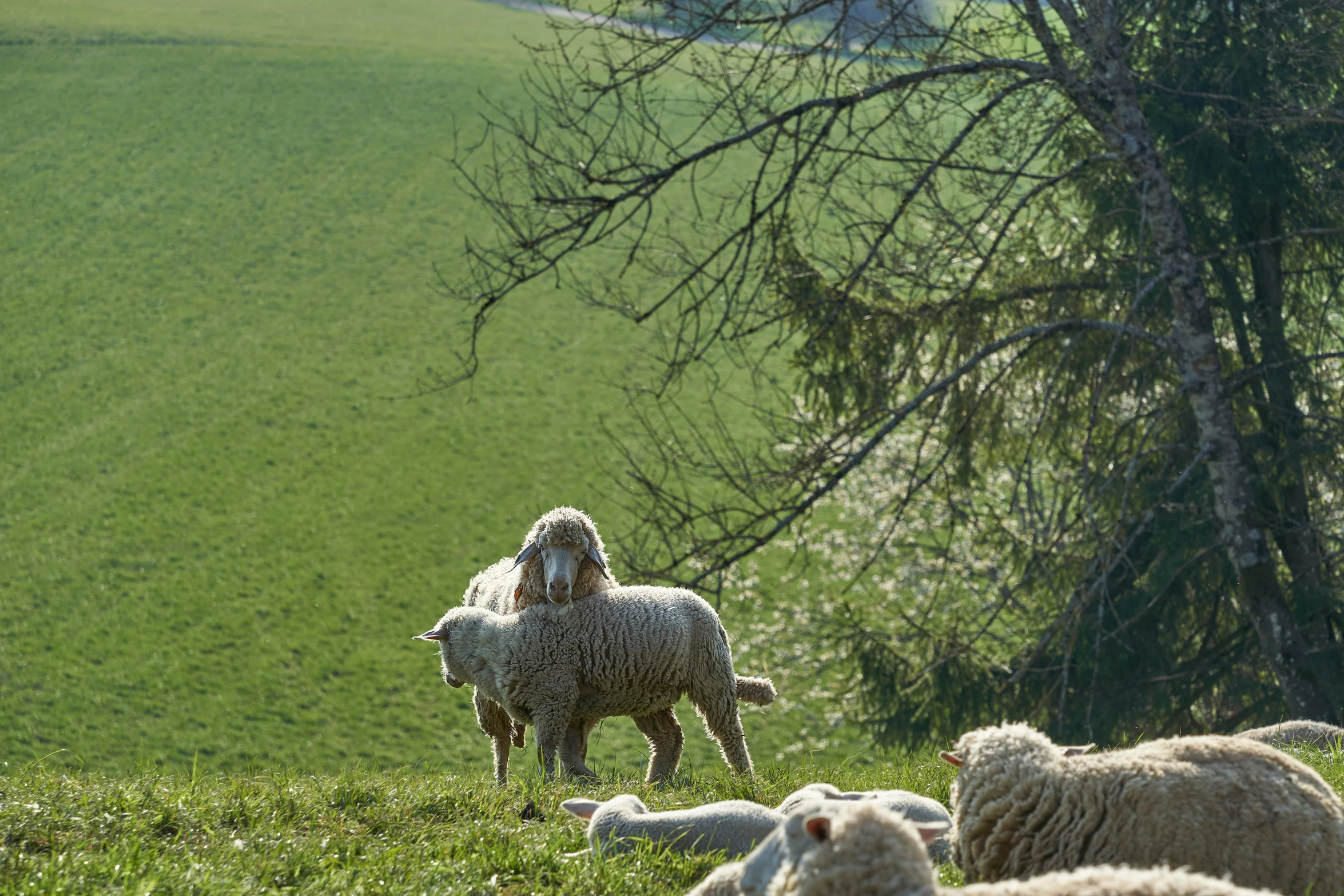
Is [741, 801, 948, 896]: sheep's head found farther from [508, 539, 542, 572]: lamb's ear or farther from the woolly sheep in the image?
[508, 539, 542, 572]: lamb's ear

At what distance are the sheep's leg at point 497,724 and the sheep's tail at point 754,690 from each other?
127 cm

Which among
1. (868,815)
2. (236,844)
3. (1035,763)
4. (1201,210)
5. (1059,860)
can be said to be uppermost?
(1201,210)

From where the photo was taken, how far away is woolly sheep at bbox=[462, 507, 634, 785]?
532cm

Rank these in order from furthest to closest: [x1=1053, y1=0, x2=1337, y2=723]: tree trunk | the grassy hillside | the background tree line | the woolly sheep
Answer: the grassy hillside → [x1=1053, y1=0, x2=1337, y2=723]: tree trunk → the background tree line → the woolly sheep

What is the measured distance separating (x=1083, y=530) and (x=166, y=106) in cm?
3921

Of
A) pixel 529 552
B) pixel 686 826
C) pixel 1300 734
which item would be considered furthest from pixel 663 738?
pixel 1300 734

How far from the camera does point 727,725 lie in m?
5.58

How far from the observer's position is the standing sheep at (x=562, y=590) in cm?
532

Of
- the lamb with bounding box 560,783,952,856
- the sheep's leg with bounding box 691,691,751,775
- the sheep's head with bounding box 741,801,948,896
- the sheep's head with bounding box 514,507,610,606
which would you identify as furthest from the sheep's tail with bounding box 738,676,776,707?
the sheep's head with bounding box 741,801,948,896

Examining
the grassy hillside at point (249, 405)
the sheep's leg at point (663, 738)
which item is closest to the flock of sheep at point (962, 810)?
the sheep's leg at point (663, 738)

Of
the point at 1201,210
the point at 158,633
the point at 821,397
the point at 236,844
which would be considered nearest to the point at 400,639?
the point at 158,633

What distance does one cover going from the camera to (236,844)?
3379 millimetres

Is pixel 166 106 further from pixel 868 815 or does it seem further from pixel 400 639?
pixel 868 815

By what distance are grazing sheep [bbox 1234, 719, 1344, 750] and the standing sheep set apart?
10.1ft
